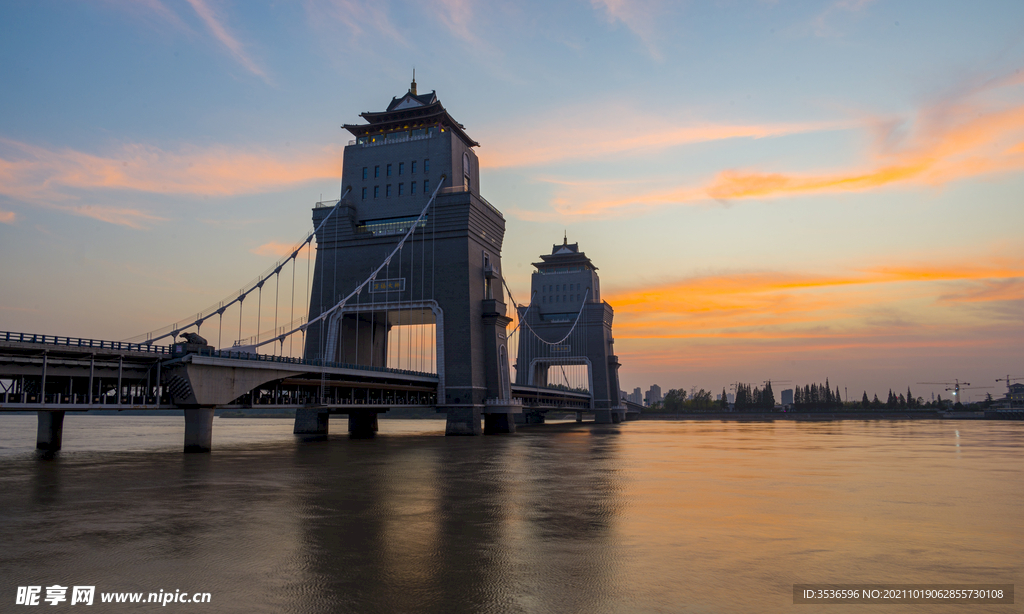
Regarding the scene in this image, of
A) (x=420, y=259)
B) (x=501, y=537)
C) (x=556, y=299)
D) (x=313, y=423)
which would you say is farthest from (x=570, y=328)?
(x=501, y=537)

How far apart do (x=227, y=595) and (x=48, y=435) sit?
44247 millimetres

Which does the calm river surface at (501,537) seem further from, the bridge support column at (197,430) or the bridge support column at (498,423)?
the bridge support column at (498,423)

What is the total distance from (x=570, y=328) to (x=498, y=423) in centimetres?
6515

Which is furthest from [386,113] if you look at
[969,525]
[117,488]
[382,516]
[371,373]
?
[969,525]

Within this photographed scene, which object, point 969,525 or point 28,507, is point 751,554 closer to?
point 969,525

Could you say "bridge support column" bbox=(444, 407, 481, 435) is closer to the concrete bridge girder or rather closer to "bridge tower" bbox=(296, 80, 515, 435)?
"bridge tower" bbox=(296, 80, 515, 435)

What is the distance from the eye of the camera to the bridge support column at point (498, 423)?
82.2 meters

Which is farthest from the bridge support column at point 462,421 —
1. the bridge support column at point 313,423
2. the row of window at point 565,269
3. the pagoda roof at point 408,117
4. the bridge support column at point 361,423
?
the row of window at point 565,269

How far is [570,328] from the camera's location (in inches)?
5723

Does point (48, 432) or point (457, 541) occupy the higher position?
point (48, 432)

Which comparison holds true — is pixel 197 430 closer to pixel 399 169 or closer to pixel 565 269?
pixel 399 169

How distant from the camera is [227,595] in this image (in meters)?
10.8

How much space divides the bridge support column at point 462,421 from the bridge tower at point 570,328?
66.3 m

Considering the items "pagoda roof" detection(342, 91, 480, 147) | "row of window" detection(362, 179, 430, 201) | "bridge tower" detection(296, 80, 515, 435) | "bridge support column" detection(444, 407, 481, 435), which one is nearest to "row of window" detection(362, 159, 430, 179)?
"bridge tower" detection(296, 80, 515, 435)
